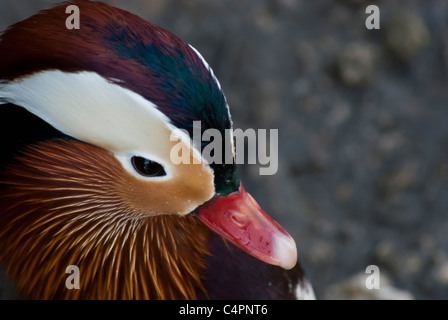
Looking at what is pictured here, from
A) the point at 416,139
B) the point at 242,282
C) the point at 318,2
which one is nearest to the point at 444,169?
the point at 416,139

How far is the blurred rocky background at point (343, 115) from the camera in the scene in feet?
6.52

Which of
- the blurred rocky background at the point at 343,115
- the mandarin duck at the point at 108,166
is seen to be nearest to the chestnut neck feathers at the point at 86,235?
the mandarin duck at the point at 108,166

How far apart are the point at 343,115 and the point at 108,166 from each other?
1.48 metres

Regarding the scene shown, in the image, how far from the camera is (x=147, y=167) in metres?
0.80

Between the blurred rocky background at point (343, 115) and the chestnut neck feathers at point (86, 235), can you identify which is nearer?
the chestnut neck feathers at point (86, 235)

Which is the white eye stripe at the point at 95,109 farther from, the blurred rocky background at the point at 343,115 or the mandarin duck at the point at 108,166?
the blurred rocky background at the point at 343,115

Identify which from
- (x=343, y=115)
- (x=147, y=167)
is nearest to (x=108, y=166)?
(x=147, y=167)

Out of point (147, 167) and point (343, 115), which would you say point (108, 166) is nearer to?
point (147, 167)

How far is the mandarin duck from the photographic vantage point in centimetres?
76

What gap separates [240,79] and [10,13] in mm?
856

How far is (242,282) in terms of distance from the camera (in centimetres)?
110

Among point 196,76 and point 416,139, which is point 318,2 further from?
point 196,76

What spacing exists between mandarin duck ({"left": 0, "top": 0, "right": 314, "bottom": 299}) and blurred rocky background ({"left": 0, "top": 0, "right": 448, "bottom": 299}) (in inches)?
41.8

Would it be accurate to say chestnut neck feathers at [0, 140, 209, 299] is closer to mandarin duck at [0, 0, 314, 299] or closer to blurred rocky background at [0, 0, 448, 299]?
mandarin duck at [0, 0, 314, 299]
